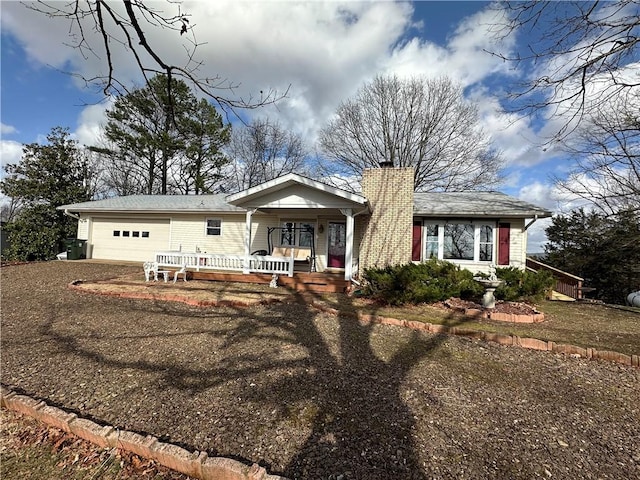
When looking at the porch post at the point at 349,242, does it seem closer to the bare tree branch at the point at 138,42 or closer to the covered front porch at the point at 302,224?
the covered front porch at the point at 302,224

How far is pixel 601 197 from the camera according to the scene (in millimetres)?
11781

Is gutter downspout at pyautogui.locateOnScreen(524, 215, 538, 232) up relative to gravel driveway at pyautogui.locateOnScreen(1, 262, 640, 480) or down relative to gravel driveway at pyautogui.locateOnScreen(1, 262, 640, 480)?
up

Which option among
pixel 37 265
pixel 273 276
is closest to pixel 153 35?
pixel 273 276

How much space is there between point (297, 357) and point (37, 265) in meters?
14.6

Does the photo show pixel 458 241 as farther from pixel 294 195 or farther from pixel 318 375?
pixel 318 375

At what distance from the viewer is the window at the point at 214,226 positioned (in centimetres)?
1426

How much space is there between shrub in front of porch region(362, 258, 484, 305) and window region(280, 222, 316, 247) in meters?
4.78

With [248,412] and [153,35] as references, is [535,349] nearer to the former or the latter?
Answer: [248,412]

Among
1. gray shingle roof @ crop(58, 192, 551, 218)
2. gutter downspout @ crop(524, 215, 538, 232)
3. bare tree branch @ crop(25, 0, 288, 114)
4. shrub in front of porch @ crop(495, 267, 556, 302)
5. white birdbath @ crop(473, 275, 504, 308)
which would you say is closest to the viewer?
bare tree branch @ crop(25, 0, 288, 114)

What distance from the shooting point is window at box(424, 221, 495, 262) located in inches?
437

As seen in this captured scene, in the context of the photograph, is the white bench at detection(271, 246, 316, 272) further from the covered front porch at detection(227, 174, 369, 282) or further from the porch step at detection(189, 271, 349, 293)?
the porch step at detection(189, 271, 349, 293)

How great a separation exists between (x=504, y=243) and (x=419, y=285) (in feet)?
17.4

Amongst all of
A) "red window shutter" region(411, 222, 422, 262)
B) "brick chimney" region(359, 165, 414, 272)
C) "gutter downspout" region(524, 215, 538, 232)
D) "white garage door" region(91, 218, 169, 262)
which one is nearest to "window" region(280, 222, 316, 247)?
"brick chimney" region(359, 165, 414, 272)

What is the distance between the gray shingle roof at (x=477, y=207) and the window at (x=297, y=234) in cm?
414
